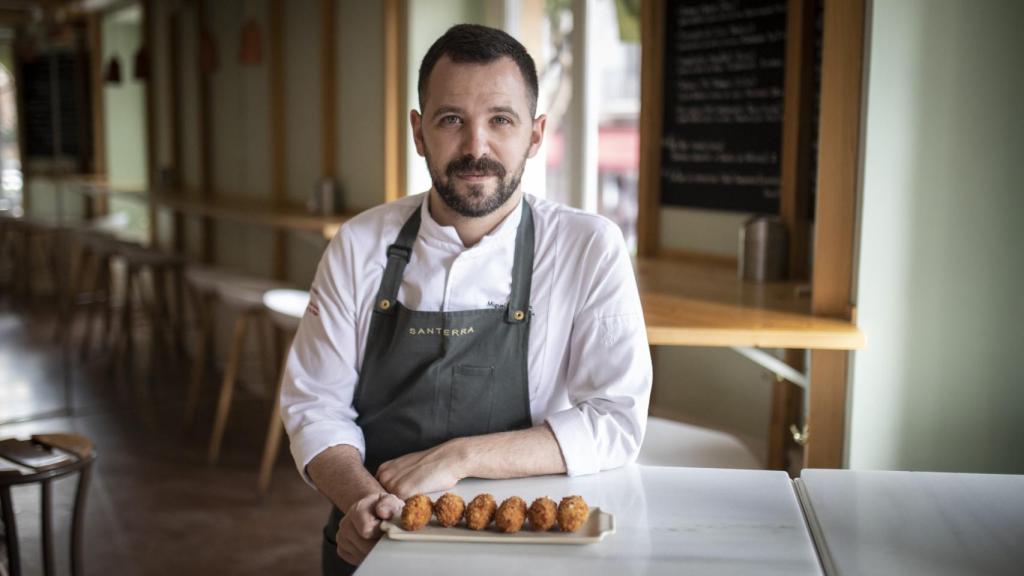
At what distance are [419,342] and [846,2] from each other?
1.39m

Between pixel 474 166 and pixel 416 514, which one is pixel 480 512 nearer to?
pixel 416 514

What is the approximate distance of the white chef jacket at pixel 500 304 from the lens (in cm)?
187

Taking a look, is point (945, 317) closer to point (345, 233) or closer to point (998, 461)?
point (998, 461)

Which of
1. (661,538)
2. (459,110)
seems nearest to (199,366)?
(459,110)

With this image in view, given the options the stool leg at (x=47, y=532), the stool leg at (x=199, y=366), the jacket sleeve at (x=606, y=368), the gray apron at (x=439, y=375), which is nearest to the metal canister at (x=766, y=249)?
the jacket sleeve at (x=606, y=368)

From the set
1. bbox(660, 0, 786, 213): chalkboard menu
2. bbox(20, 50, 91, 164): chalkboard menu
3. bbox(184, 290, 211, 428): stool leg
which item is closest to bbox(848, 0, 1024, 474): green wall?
bbox(660, 0, 786, 213): chalkboard menu

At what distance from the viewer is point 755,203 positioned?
349 centimetres

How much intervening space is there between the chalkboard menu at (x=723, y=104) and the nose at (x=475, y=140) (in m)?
1.77

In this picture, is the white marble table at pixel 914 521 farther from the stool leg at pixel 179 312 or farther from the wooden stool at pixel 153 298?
the stool leg at pixel 179 312

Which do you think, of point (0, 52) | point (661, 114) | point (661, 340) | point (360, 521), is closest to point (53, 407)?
point (0, 52)

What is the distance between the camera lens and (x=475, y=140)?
6.13 feet

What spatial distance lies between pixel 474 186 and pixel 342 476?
58 cm

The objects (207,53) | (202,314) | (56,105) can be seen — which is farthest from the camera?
(207,53)

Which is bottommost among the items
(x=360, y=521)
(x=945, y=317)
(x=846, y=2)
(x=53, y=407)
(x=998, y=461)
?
(x=53, y=407)
